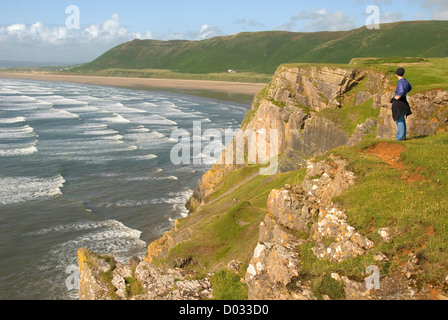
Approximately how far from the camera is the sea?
3147 centimetres

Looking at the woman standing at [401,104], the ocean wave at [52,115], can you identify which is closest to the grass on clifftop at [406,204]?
the woman standing at [401,104]

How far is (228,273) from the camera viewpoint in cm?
1419

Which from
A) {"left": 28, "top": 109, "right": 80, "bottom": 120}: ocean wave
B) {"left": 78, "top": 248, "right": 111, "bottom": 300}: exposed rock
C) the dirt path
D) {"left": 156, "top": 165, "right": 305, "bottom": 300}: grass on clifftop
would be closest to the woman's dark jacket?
the dirt path

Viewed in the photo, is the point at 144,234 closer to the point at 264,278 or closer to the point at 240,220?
the point at 240,220

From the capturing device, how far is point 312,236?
13.5m

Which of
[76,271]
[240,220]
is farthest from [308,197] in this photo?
[76,271]

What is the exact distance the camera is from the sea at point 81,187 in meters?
31.5

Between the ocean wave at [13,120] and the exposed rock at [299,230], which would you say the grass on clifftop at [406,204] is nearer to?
the exposed rock at [299,230]

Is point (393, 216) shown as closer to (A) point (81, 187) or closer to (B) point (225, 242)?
(B) point (225, 242)

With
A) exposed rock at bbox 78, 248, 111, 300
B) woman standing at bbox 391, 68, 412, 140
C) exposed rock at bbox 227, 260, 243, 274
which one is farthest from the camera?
woman standing at bbox 391, 68, 412, 140

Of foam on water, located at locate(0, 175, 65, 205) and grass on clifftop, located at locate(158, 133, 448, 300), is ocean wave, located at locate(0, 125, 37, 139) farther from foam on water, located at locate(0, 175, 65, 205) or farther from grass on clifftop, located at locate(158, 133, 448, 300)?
grass on clifftop, located at locate(158, 133, 448, 300)

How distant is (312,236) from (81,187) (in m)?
40.5

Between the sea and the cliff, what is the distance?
8485 mm

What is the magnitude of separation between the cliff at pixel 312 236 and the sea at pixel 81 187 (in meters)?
8.49
